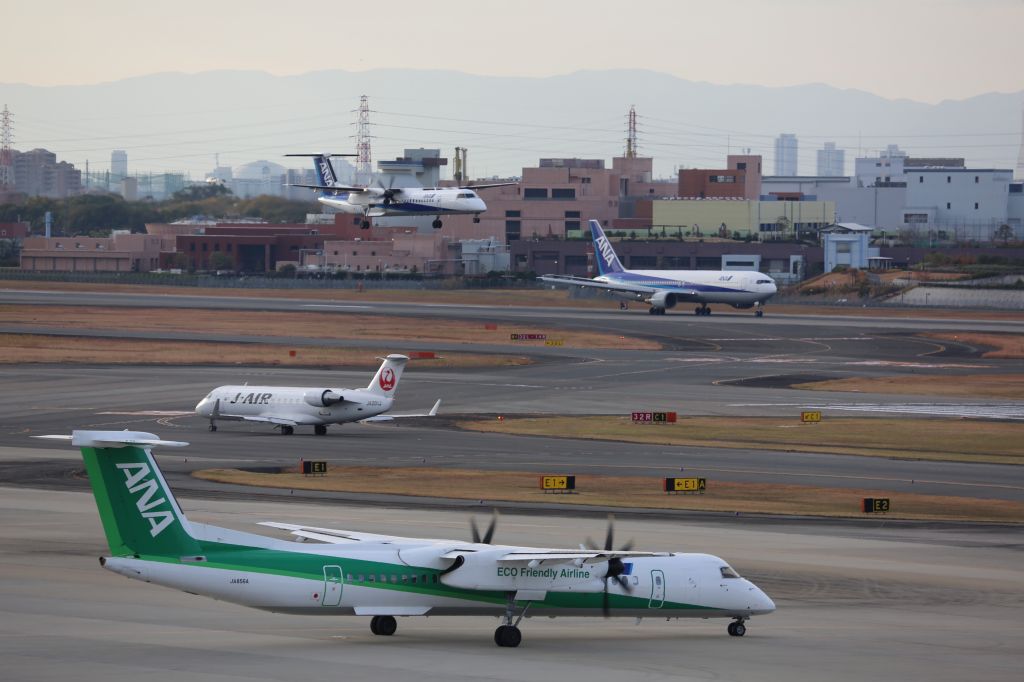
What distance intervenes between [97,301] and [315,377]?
77135 mm

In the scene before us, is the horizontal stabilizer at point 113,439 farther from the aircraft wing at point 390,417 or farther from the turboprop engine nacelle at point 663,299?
the turboprop engine nacelle at point 663,299

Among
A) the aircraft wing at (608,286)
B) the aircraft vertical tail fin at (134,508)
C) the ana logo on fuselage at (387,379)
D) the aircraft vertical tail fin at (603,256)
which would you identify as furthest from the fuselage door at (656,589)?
the aircraft vertical tail fin at (603,256)

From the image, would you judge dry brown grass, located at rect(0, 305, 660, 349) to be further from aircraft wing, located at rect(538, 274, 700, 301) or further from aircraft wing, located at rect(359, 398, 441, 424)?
aircraft wing, located at rect(359, 398, 441, 424)

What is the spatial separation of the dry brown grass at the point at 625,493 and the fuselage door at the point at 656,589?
65.6 ft

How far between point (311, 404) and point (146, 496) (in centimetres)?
4202

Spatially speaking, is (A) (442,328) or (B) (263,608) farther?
(A) (442,328)

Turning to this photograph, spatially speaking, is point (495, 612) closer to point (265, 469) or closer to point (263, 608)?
point (263, 608)

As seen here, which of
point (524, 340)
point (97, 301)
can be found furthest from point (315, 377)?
point (97, 301)

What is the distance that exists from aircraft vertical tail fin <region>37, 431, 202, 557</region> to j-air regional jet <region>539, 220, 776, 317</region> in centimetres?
12507

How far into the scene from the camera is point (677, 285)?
507 ft

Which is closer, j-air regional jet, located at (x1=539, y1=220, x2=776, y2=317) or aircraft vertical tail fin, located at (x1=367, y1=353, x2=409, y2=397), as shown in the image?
aircraft vertical tail fin, located at (x1=367, y1=353, x2=409, y2=397)

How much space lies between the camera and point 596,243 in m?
162

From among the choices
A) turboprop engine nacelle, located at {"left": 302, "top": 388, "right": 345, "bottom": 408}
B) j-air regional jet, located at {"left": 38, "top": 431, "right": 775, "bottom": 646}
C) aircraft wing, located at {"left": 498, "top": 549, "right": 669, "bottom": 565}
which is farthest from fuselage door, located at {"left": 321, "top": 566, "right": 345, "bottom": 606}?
turboprop engine nacelle, located at {"left": 302, "top": 388, "right": 345, "bottom": 408}

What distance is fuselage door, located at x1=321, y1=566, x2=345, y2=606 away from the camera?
31609 millimetres
